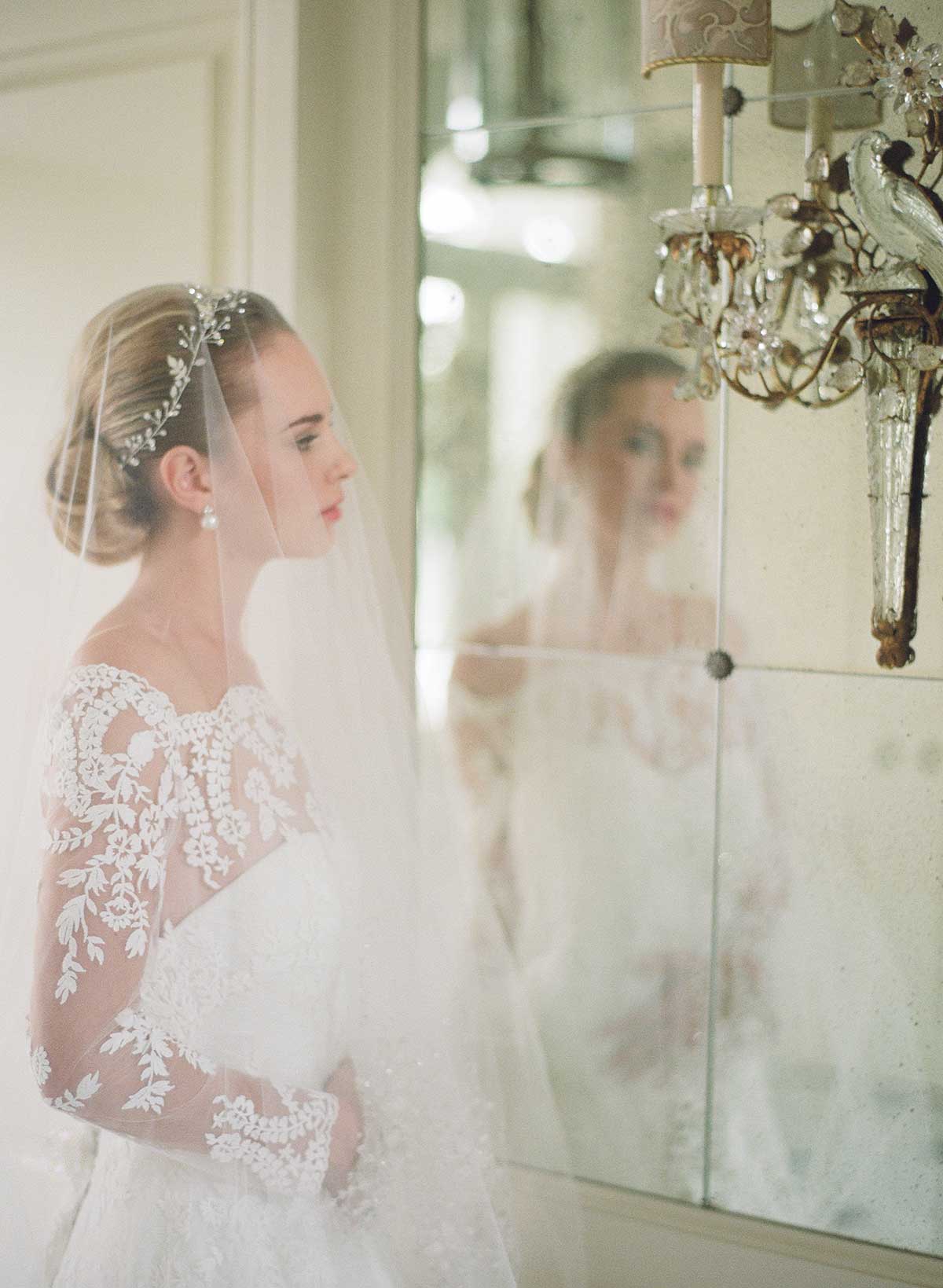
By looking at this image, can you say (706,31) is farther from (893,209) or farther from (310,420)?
(310,420)

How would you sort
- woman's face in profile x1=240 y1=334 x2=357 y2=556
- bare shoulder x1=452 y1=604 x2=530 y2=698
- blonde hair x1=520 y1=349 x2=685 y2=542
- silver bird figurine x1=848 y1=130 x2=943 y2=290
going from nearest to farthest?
silver bird figurine x1=848 y1=130 x2=943 y2=290, woman's face in profile x1=240 y1=334 x2=357 y2=556, blonde hair x1=520 y1=349 x2=685 y2=542, bare shoulder x1=452 y1=604 x2=530 y2=698

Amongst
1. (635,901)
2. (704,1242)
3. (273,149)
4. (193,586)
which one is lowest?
(704,1242)

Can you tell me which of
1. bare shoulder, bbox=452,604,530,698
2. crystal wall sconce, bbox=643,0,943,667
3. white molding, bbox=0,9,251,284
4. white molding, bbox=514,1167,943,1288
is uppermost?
white molding, bbox=0,9,251,284

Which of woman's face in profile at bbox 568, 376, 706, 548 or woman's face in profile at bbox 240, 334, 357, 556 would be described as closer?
woman's face in profile at bbox 240, 334, 357, 556

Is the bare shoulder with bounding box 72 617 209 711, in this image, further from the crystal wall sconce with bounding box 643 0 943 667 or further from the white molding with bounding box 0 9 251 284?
the white molding with bounding box 0 9 251 284

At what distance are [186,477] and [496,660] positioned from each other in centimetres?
59

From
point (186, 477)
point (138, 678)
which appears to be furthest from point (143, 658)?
point (186, 477)

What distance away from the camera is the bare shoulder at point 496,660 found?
1.68 m

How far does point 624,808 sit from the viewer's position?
1.62m

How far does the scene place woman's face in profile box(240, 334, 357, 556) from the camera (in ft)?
4.08

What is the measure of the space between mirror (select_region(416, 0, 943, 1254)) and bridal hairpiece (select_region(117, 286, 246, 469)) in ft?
1.56

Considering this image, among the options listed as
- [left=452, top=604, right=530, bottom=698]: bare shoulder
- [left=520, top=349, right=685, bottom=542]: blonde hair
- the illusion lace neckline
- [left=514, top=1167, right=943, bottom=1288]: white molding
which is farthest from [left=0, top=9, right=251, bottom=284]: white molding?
[left=514, top=1167, right=943, bottom=1288]: white molding

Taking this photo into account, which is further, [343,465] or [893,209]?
[343,465]

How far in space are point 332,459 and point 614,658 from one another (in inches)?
19.3
